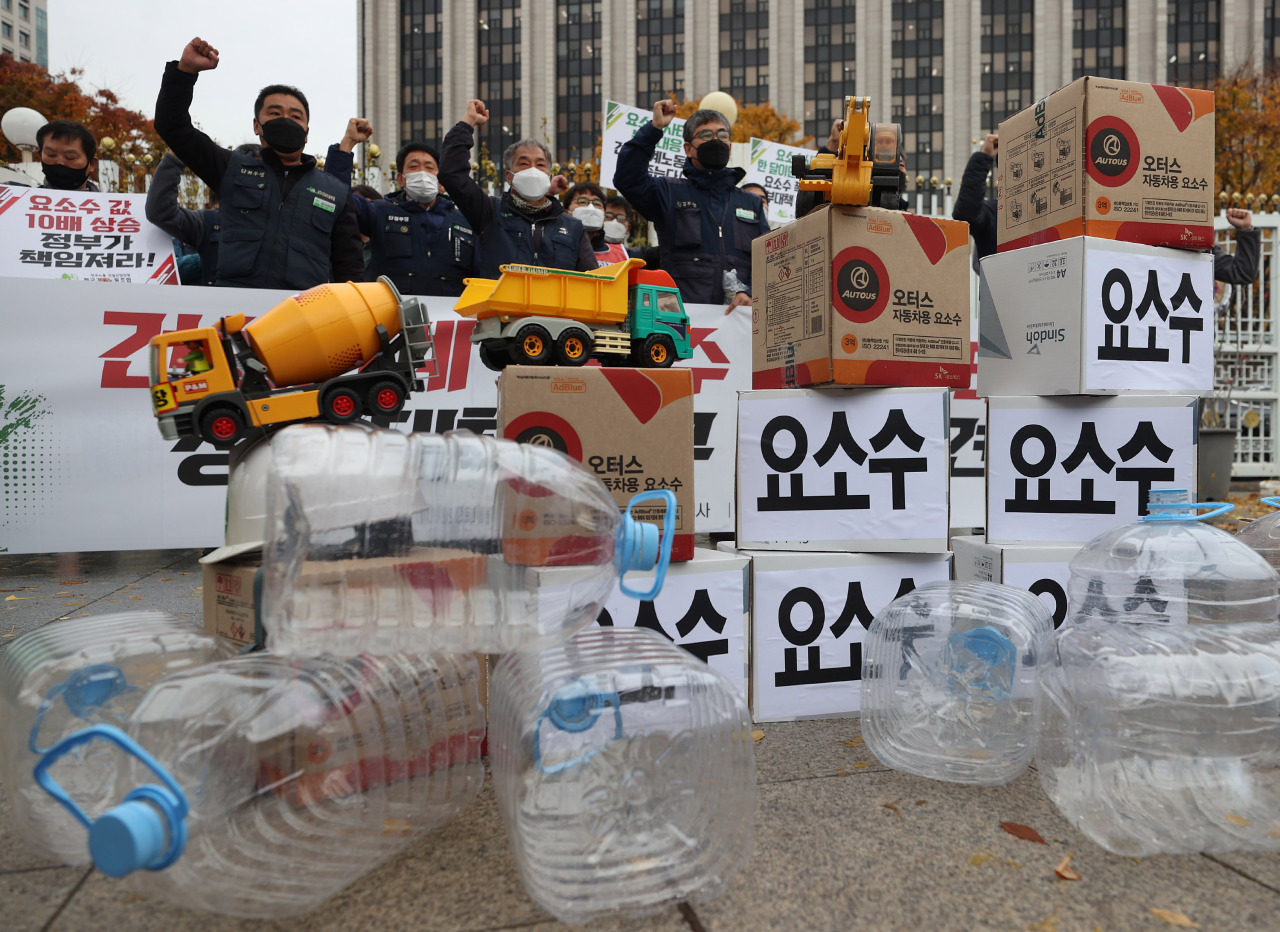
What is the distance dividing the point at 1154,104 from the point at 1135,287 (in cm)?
70

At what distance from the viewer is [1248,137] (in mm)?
23484

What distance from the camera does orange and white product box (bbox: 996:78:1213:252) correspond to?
3.08 meters

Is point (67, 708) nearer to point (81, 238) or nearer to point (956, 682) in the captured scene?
point (956, 682)

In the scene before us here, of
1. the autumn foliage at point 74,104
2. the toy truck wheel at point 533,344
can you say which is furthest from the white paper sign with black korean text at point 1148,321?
the autumn foliage at point 74,104

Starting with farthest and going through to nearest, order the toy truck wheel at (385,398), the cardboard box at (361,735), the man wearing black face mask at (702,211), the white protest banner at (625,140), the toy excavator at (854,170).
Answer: the white protest banner at (625,140)
the man wearing black face mask at (702,211)
the toy excavator at (854,170)
the toy truck wheel at (385,398)
the cardboard box at (361,735)

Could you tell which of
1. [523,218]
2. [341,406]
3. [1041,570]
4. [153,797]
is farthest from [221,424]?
[523,218]

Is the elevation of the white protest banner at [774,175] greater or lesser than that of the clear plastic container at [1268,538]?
greater

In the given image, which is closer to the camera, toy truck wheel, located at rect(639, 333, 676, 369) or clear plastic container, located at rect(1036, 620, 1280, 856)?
clear plastic container, located at rect(1036, 620, 1280, 856)

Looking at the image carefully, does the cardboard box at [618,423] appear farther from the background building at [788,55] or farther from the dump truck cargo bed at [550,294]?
the background building at [788,55]

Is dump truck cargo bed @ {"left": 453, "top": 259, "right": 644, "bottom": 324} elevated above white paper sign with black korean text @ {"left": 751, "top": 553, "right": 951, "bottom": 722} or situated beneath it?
elevated above

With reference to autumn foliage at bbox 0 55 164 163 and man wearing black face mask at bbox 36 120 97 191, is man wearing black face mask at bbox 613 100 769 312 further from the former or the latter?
autumn foliage at bbox 0 55 164 163

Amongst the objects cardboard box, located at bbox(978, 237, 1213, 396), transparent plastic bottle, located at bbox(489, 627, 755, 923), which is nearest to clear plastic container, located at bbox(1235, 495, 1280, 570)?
cardboard box, located at bbox(978, 237, 1213, 396)

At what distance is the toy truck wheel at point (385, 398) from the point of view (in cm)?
250

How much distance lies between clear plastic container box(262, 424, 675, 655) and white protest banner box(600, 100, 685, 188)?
296 inches
